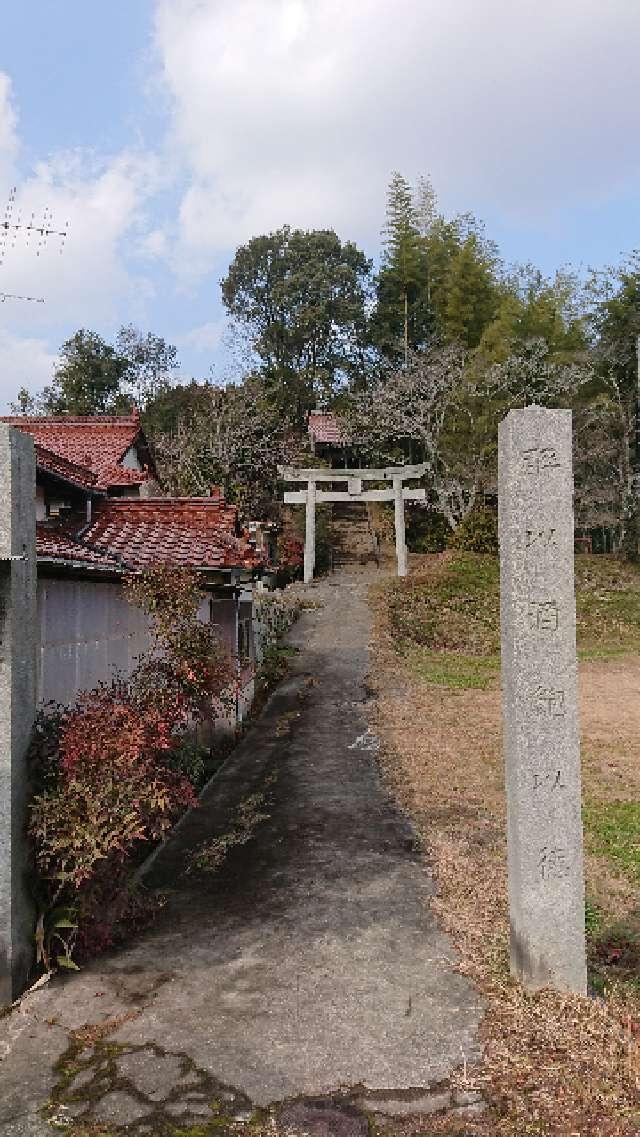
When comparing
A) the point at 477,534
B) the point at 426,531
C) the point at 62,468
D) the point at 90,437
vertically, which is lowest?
the point at 477,534

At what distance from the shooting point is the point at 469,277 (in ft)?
96.7

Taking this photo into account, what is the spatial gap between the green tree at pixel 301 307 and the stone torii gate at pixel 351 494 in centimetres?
882

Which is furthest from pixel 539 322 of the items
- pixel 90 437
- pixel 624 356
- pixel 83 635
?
pixel 83 635

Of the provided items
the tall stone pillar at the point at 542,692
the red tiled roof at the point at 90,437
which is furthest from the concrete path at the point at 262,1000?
the red tiled roof at the point at 90,437

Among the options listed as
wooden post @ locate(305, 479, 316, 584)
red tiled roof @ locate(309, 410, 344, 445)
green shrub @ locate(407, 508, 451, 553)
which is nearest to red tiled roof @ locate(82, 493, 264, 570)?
wooden post @ locate(305, 479, 316, 584)

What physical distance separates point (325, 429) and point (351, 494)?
675 cm

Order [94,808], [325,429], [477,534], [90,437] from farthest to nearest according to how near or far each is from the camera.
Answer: [325,429] < [477,534] < [90,437] < [94,808]

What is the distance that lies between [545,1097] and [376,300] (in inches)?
1284

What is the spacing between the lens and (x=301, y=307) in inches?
1350

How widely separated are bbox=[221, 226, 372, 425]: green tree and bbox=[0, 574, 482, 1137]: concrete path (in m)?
26.1

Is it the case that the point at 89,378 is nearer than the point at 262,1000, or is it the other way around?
the point at 262,1000

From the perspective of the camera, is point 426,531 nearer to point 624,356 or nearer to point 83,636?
point 624,356

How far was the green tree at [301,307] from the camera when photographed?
32.9 metres

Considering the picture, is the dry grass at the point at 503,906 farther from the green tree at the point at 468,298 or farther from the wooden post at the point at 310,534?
the green tree at the point at 468,298
